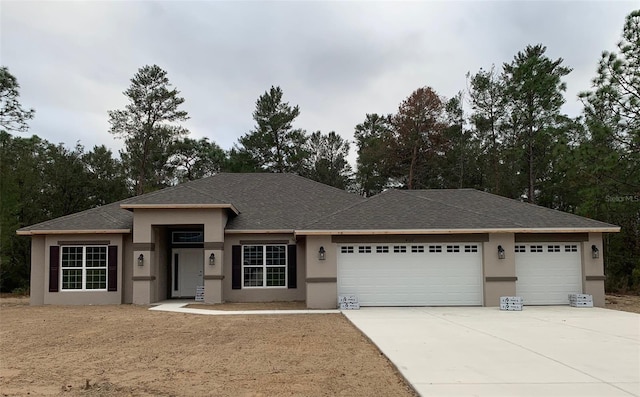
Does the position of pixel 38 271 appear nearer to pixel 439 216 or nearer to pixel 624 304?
pixel 439 216

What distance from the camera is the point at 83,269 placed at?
722 inches

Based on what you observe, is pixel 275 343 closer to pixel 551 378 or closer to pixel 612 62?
pixel 551 378

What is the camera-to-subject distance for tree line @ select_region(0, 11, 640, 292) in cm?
2444

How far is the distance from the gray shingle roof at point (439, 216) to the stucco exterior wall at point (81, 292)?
6.94 metres

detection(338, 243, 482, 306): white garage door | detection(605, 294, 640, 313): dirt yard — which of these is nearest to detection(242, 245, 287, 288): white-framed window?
detection(338, 243, 482, 306): white garage door

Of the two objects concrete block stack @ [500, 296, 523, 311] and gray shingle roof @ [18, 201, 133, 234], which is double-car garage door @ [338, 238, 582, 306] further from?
gray shingle roof @ [18, 201, 133, 234]

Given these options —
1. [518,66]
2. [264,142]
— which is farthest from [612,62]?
[264,142]

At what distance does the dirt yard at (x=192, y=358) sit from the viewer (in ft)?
22.3

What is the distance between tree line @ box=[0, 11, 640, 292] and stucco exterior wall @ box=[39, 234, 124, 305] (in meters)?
9.18

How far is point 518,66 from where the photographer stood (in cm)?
3306

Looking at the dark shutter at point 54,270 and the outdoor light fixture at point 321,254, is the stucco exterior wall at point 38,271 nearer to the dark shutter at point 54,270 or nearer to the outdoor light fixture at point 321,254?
the dark shutter at point 54,270

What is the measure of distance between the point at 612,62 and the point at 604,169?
4089mm

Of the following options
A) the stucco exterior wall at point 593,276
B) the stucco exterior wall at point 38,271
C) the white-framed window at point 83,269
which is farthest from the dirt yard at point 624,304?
the stucco exterior wall at point 38,271

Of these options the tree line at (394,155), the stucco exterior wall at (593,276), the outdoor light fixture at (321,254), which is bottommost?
the stucco exterior wall at (593,276)
